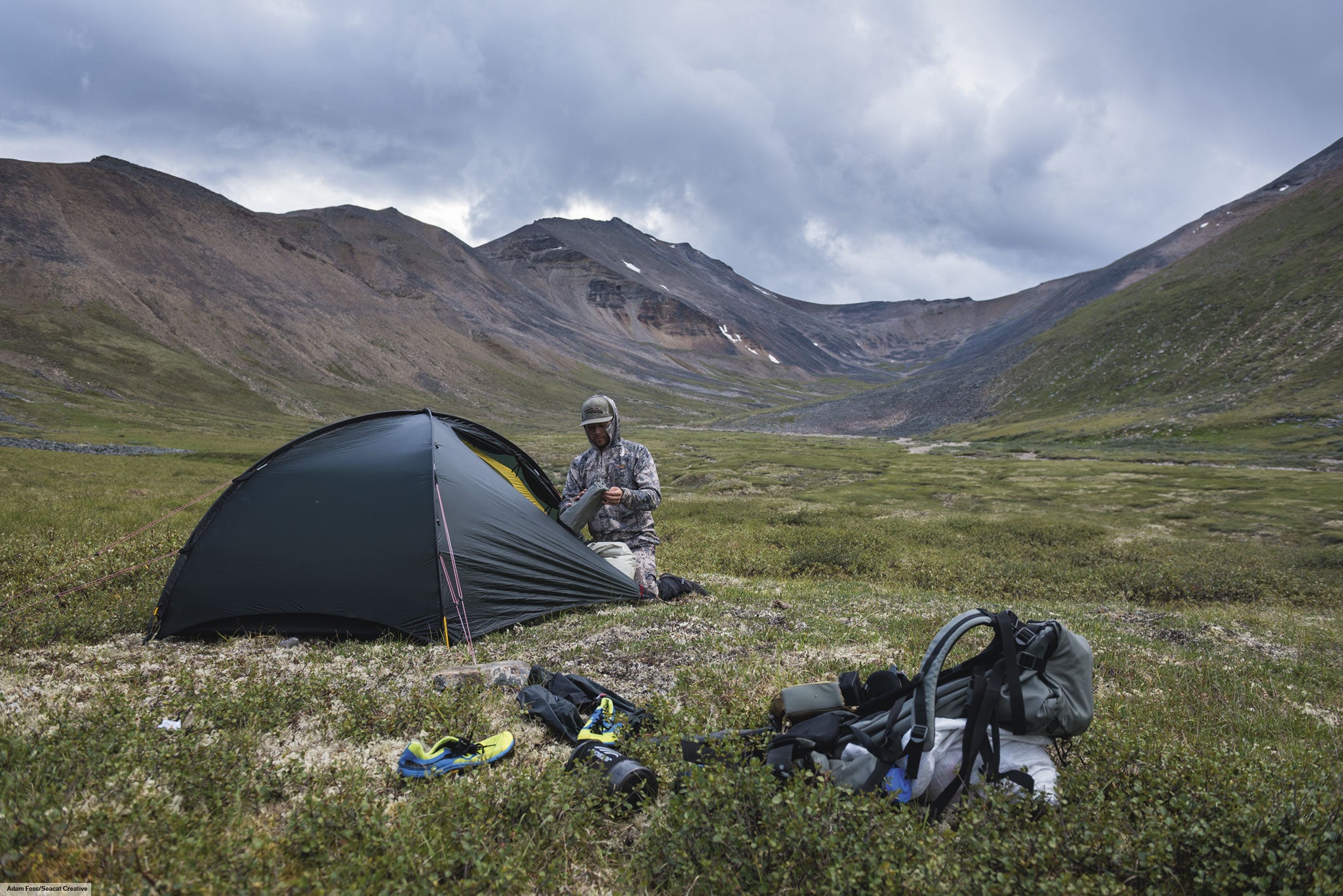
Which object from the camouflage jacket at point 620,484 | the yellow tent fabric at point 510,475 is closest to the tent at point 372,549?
the yellow tent fabric at point 510,475

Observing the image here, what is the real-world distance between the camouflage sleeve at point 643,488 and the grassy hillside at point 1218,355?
53.6 m

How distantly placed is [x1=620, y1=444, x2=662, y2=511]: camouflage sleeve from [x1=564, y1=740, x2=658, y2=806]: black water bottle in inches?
246

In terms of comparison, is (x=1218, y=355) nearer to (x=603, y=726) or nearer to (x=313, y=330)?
(x=603, y=726)

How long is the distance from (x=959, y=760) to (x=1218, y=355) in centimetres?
9738

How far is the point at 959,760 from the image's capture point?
4426 mm

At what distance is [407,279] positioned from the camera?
501 feet

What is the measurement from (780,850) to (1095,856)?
179 cm

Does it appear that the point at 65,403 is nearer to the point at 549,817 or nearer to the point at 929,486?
the point at 929,486

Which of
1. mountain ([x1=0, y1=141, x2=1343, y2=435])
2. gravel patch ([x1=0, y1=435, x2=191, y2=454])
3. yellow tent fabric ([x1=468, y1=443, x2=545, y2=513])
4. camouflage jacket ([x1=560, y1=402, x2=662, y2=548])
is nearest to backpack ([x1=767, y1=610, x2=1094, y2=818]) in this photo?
camouflage jacket ([x1=560, y1=402, x2=662, y2=548])

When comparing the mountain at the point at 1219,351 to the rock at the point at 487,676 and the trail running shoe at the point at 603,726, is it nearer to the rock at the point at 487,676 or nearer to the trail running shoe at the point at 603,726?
the trail running shoe at the point at 603,726

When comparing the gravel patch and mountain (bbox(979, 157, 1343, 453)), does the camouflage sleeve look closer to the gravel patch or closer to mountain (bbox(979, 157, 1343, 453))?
the gravel patch

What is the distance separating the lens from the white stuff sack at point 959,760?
4266mm

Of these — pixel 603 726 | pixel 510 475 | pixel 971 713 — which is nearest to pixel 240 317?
pixel 510 475

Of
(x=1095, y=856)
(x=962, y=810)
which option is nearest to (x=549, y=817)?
(x=962, y=810)
